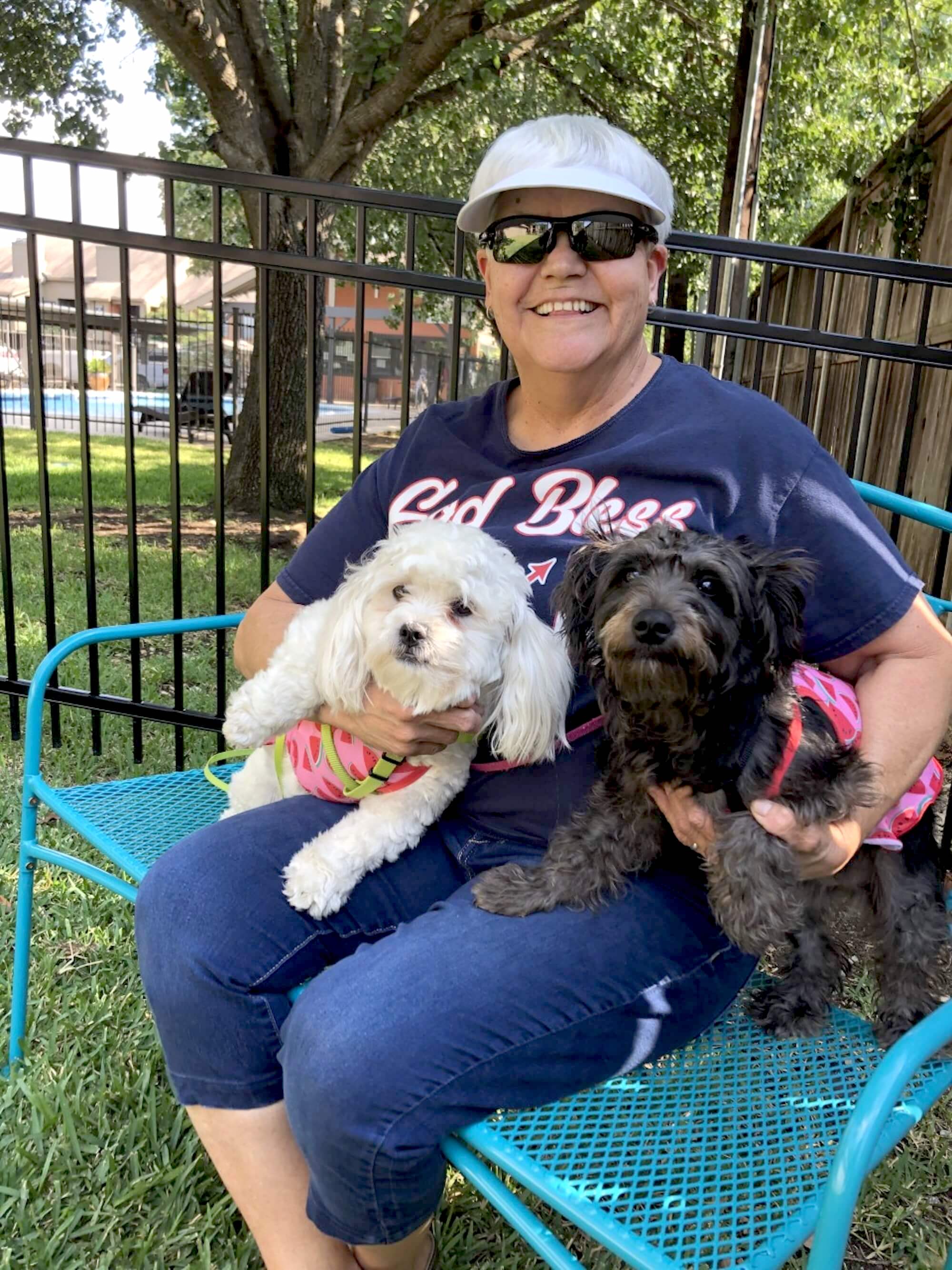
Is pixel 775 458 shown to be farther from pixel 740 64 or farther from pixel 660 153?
pixel 660 153

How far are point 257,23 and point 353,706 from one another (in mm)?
8510

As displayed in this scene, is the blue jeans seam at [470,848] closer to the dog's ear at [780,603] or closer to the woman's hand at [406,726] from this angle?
the woman's hand at [406,726]

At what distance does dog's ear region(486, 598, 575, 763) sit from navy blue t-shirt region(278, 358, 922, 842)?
0.40 feet

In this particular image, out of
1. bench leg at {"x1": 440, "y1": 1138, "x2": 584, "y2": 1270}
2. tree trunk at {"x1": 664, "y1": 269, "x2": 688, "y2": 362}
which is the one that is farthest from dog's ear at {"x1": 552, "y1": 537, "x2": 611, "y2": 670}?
tree trunk at {"x1": 664, "y1": 269, "x2": 688, "y2": 362}

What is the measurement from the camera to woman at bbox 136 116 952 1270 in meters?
1.54

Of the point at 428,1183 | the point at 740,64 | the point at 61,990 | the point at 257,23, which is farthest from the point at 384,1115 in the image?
the point at 740,64

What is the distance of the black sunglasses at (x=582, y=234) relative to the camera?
6.77ft

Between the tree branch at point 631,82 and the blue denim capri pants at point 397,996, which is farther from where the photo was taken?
the tree branch at point 631,82

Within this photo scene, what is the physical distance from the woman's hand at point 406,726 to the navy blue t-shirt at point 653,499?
0.49 ft

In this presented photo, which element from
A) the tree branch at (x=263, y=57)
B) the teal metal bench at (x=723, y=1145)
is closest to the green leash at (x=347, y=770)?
the teal metal bench at (x=723, y=1145)

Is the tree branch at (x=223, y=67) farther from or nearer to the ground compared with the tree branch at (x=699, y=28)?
nearer to the ground

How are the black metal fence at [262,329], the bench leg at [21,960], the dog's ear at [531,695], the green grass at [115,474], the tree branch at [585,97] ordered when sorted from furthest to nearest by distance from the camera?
the tree branch at [585,97] < the green grass at [115,474] < the black metal fence at [262,329] < the bench leg at [21,960] < the dog's ear at [531,695]

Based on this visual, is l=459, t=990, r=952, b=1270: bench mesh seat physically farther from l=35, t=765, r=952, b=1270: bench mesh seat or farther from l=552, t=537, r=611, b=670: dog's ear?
l=552, t=537, r=611, b=670: dog's ear

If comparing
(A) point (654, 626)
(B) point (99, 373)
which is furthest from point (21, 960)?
(B) point (99, 373)
